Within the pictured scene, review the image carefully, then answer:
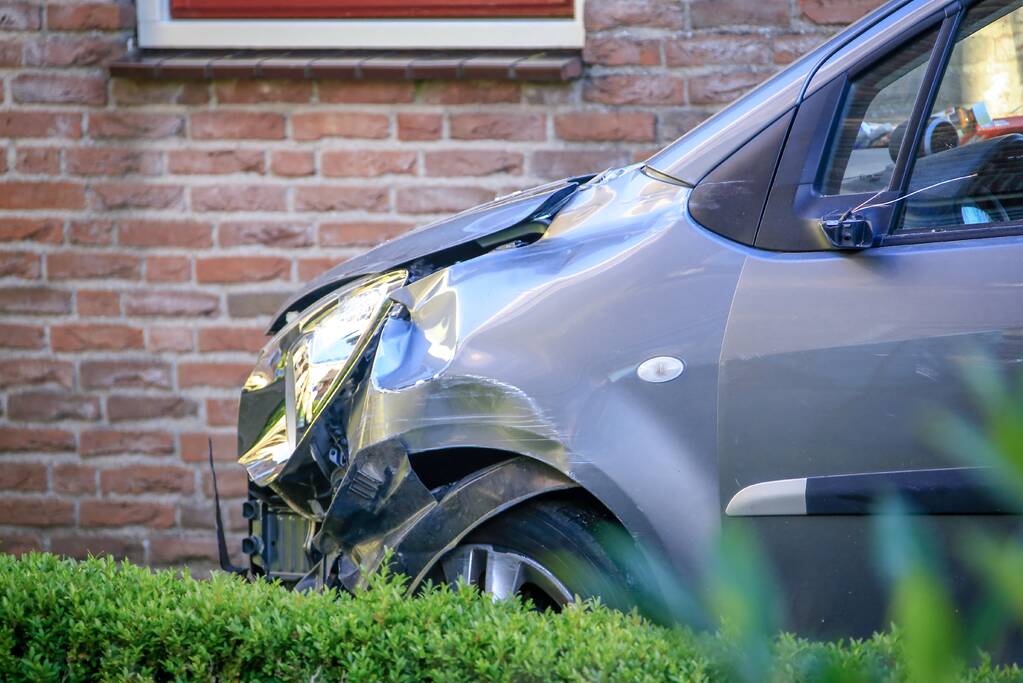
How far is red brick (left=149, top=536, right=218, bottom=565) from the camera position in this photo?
4.81m

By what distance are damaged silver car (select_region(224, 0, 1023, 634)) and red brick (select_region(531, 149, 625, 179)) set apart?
6.46 ft

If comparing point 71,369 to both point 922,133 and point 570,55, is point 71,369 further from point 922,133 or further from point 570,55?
point 922,133

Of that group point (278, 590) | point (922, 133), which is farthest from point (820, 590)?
point (278, 590)

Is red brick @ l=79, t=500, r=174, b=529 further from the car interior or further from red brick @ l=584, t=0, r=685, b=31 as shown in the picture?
the car interior

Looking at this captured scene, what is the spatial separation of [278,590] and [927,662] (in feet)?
6.22

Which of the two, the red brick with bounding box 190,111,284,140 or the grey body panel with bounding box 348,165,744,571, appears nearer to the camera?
the grey body panel with bounding box 348,165,744,571

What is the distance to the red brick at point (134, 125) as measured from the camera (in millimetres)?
4668

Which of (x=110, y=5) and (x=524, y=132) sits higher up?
(x=110, y=5)

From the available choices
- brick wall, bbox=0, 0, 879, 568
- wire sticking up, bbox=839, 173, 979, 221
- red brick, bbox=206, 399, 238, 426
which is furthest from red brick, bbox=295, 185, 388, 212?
wire sticking up, bbox=839, 173, 979, 221

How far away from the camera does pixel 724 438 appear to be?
7.43 feet

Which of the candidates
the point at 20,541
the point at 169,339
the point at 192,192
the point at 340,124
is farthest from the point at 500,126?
the point at 20,541

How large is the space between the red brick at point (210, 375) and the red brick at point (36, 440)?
56cm

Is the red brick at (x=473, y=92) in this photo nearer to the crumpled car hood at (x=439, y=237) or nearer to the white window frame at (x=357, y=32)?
the white window frame at (x=357, y=32)

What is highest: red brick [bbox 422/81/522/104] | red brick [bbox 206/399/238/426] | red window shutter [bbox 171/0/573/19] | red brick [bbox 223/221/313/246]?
red window shutter [bbox 171/0/573/19]
